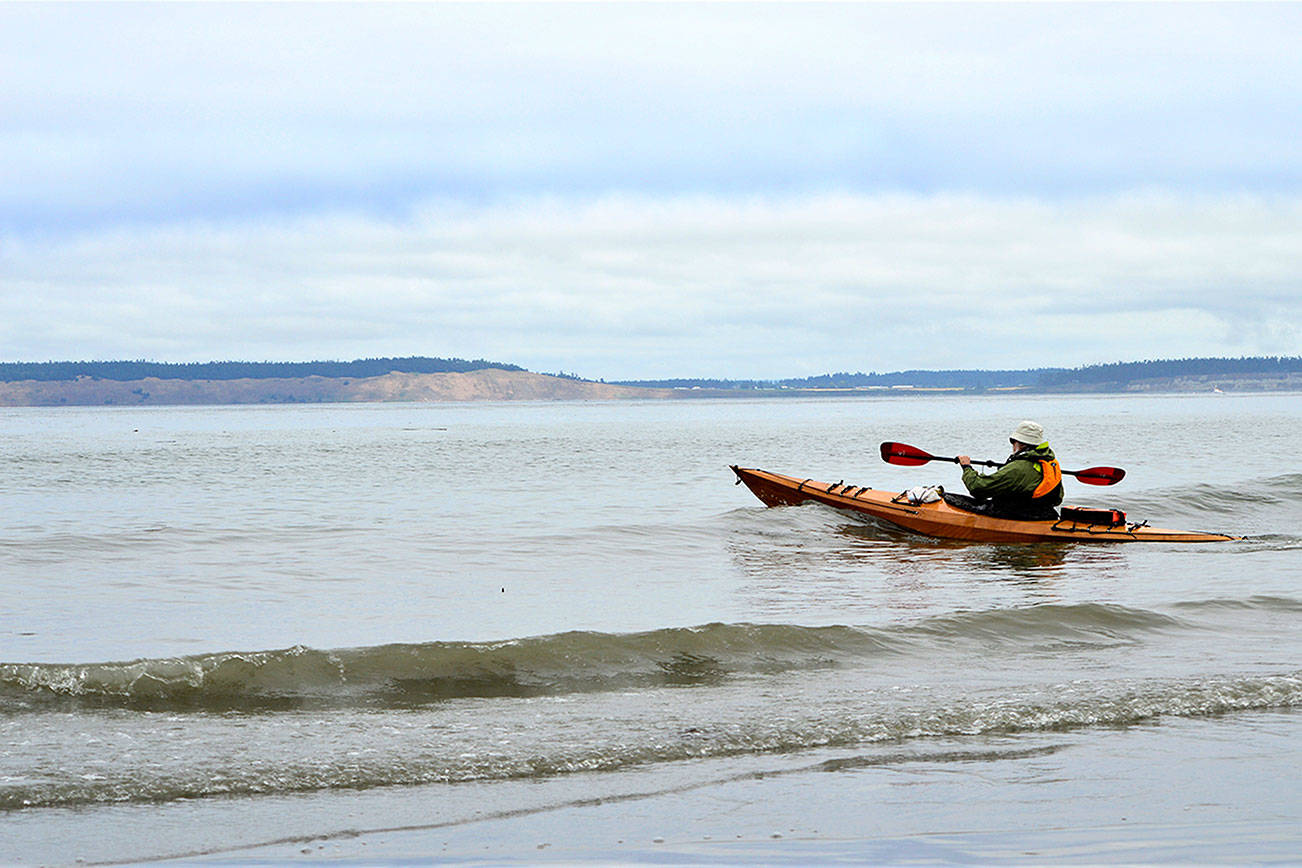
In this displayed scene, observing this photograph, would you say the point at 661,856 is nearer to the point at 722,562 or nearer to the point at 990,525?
the point at 722,562

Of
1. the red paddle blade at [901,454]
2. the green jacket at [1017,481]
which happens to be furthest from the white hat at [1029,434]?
the red paddle blade at [901,454]

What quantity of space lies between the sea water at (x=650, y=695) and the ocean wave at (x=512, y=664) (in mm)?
32

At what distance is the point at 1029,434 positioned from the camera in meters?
14.0

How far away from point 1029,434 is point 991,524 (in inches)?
60.4

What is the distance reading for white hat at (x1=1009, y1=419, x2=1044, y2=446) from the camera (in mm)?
13930

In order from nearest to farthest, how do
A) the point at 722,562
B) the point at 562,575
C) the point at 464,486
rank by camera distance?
the point at 562,575 < the point at 722,562 < the point at 464,486

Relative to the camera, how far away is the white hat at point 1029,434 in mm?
13930

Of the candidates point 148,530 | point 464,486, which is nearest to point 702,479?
point 464,486

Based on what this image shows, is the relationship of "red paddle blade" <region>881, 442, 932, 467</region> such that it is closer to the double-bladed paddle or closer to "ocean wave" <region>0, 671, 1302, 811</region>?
the double-bladed paddle

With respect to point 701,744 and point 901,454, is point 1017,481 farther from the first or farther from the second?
point 701,744

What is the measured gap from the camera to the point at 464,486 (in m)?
28.8

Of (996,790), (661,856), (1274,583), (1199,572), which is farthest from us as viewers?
(1199,572)

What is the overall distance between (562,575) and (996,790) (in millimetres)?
9104

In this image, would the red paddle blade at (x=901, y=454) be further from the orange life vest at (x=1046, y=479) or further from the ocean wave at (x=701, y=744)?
the ocean wave at (x=701, y=744)
